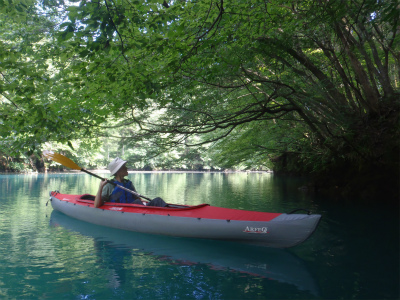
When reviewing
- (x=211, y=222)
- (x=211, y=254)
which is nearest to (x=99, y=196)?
(x=211, y=222)

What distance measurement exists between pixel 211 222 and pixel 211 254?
0.51m

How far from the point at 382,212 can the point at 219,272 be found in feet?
20.3

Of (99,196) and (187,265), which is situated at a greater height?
(99,196)

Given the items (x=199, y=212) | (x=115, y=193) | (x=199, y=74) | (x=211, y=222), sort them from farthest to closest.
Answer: (x=115, y=193) < (x=199, y=74) < (x=199, y=212) < (x=211, y=222)

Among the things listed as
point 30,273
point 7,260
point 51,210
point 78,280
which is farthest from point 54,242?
point 51,210

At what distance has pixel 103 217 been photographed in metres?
6.49

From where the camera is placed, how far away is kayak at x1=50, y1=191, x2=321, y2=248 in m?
4.61

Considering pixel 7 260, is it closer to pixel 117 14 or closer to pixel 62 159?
pixel 62 159

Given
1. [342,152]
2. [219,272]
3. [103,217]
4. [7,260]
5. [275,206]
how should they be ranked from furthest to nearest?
[342,152] < [275,206] < [103,217] < [7,260] < [219,272]

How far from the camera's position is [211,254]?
15.9ft

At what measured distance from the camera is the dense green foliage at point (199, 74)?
162 inches

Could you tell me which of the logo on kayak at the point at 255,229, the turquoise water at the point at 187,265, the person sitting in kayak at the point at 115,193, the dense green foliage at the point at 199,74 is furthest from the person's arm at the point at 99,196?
the logo on kayak at the point at 255,229

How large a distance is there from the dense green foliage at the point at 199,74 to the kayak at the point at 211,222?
5.39 feet

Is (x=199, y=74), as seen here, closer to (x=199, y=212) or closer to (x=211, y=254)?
(x=199, y=212)
